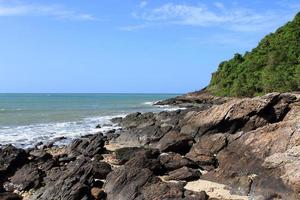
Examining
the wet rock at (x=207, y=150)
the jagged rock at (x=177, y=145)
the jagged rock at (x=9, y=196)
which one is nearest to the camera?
the jagged rock at (x=9, y=196)

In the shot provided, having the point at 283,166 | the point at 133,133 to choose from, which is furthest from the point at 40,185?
the point at 133,133

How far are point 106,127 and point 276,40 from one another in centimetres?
6247

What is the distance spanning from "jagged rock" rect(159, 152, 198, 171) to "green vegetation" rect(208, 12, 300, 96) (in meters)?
47.9

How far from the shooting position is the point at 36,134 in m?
36.8

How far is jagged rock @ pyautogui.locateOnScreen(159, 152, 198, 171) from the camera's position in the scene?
19969 millimetres

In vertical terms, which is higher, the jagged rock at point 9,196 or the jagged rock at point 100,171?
the jagged rock at point 100,171

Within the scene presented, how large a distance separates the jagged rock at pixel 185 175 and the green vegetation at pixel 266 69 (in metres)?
49.5

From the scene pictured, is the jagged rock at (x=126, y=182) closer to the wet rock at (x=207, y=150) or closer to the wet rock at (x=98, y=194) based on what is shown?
the wet rock at (x=98, y=194)

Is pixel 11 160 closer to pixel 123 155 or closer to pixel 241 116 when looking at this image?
pixel 123 155

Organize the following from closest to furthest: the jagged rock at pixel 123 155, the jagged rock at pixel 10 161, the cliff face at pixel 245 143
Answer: the cliff face at pixel 245 143 < the jagged rock at pixel 10 161 < the jagged rock at pixel 123 155

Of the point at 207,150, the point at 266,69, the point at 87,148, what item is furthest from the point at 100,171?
the point at 266,69

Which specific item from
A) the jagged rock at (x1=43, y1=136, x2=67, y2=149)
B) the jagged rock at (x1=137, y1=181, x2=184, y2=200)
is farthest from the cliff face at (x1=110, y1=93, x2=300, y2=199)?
the jagged rock at (x1=43, y1=136, x2=67, y2=149)

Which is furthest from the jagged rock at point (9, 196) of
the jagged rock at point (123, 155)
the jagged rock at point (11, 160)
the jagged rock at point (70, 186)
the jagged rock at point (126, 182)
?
the jagged rock at point (123, 155)

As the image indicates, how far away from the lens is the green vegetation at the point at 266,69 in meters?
69.5
